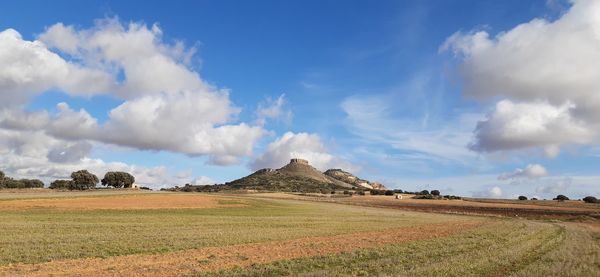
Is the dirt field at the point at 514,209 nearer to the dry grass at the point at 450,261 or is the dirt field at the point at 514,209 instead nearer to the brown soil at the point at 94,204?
the brown soil at the point at 94,204

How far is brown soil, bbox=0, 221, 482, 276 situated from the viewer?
19.5m

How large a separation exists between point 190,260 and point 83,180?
612 ft

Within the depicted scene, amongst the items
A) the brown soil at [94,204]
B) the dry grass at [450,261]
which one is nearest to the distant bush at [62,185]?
the brown soil at [94,204]

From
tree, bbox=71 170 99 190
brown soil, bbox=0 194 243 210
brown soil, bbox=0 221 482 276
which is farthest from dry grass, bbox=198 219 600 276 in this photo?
tree, bbox=71 170 99 190

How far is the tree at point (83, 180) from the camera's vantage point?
621ft

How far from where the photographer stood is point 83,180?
624 ft

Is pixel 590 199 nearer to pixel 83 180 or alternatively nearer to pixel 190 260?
pixel 190 260

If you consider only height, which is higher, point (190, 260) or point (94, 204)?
point (94, 204)

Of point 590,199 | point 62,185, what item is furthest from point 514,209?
point 62,185

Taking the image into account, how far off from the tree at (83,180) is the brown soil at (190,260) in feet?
591

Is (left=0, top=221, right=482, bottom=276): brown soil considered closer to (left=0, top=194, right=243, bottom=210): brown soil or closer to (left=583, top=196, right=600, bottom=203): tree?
(left=0, top=194, right=243, bottom=210): brown soil

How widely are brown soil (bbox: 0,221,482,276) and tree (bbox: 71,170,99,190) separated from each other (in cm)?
18027

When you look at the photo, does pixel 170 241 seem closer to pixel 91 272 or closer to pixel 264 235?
pixel 264 235

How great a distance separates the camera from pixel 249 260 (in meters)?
23.4
